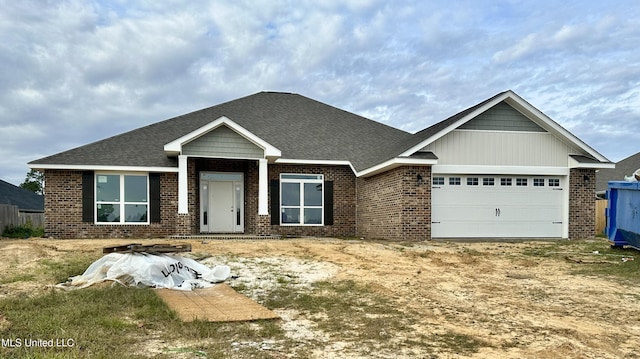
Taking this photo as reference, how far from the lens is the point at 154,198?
57.8 feet

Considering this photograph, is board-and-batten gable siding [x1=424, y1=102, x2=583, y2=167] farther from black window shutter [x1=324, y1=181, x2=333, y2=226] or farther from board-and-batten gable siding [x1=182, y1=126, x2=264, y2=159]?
board-and-batten gable siding [x1=182, y1=126, x2=264, y2=159]

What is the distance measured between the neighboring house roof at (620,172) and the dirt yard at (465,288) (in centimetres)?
1755

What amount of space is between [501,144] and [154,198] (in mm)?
12135

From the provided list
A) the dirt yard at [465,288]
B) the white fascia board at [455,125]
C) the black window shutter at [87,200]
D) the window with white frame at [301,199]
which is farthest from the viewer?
the window with white frame at [301,199]

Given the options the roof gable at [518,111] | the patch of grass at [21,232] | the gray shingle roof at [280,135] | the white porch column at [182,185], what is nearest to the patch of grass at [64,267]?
the white porch column at [182,185]

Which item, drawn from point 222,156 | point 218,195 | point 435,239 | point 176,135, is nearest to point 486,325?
point 435,239

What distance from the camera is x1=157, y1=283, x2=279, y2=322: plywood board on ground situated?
6.19 m

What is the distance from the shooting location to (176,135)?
19812 millimetres

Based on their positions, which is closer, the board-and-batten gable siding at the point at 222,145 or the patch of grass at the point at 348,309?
the patch of grass at the point at 348,309

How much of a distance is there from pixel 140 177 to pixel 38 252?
609cm

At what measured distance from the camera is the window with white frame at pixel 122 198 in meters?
17.4

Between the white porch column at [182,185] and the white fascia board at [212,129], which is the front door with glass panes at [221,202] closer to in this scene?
the white porch column at [182,185]

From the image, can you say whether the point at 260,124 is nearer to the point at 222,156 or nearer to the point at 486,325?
the point at 222,156

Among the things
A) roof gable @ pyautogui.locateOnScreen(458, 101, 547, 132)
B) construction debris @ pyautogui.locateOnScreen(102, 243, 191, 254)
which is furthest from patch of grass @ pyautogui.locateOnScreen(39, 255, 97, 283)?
roof gable @ pyautogui.locateOnScreen(458, 101, 547, 132)
